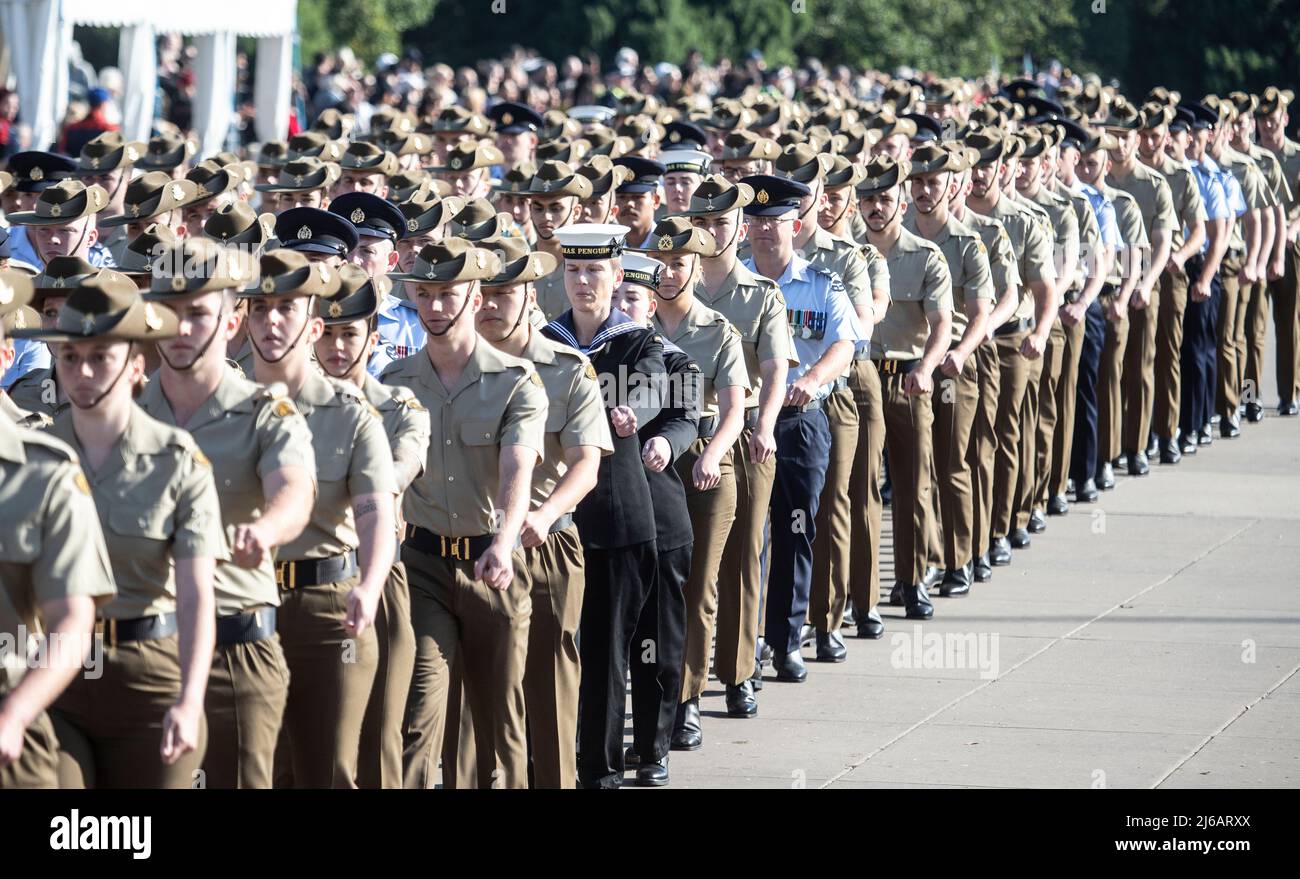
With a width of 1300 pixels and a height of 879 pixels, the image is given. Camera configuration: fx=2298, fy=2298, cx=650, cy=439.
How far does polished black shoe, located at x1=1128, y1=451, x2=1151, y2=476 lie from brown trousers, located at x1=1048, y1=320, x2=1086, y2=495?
4.42 feet

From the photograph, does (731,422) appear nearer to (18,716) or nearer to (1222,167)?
(18,716)

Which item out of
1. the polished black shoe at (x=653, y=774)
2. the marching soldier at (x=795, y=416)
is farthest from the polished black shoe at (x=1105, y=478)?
the polished black shoe at (x=653, y=774)

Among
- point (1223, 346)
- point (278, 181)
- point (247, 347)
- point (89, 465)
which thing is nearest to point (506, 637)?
point (247, 347)

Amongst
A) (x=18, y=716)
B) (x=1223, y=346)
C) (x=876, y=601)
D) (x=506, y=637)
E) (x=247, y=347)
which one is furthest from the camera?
(x=1223, y=346)

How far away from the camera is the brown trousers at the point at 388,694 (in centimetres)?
684

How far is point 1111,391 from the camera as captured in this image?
15.0 metres

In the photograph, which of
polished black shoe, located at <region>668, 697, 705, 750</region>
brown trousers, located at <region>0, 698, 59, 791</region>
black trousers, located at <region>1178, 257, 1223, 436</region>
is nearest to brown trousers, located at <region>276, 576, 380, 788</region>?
brown trousers, located at <region>0, 698, 59, 791</region>

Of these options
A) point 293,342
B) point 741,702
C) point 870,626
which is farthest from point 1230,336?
point 293,342

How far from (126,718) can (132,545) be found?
43cm

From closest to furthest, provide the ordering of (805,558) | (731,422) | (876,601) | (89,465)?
(89,465)
(731,422)
(805,558)
(876,601)

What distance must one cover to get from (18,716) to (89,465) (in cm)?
78

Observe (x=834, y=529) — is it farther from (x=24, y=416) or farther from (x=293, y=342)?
(x=24, y=416)

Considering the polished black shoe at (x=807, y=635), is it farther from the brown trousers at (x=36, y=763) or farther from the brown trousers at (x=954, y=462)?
the brown trousers at (x=36, y=763)
